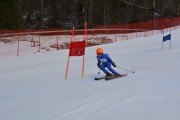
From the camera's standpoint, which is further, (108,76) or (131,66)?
(131,66)

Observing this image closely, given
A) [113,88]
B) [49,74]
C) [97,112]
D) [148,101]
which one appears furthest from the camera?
[49,74]

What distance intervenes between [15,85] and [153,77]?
5.33 metres

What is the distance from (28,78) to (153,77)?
5488mm

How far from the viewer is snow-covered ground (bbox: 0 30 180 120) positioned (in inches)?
388

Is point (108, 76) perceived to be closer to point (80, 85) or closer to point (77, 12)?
point (80, 85)

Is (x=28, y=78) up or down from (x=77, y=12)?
down

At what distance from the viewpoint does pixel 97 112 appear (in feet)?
32.5

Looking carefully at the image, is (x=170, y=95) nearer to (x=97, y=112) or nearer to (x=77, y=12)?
(x=97, y=112)

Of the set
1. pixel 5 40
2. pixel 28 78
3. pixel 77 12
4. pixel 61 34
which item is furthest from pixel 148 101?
pixel 77 12

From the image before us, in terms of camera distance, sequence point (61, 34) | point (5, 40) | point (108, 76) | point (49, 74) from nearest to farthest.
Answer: point (108, 76), point (49, 74), point (5, 40), point (61, 34)

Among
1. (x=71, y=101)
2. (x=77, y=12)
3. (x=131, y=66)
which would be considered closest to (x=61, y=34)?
(x=131, y=66)

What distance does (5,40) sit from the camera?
33094mm

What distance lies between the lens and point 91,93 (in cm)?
1252

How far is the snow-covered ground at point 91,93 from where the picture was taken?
985cm
